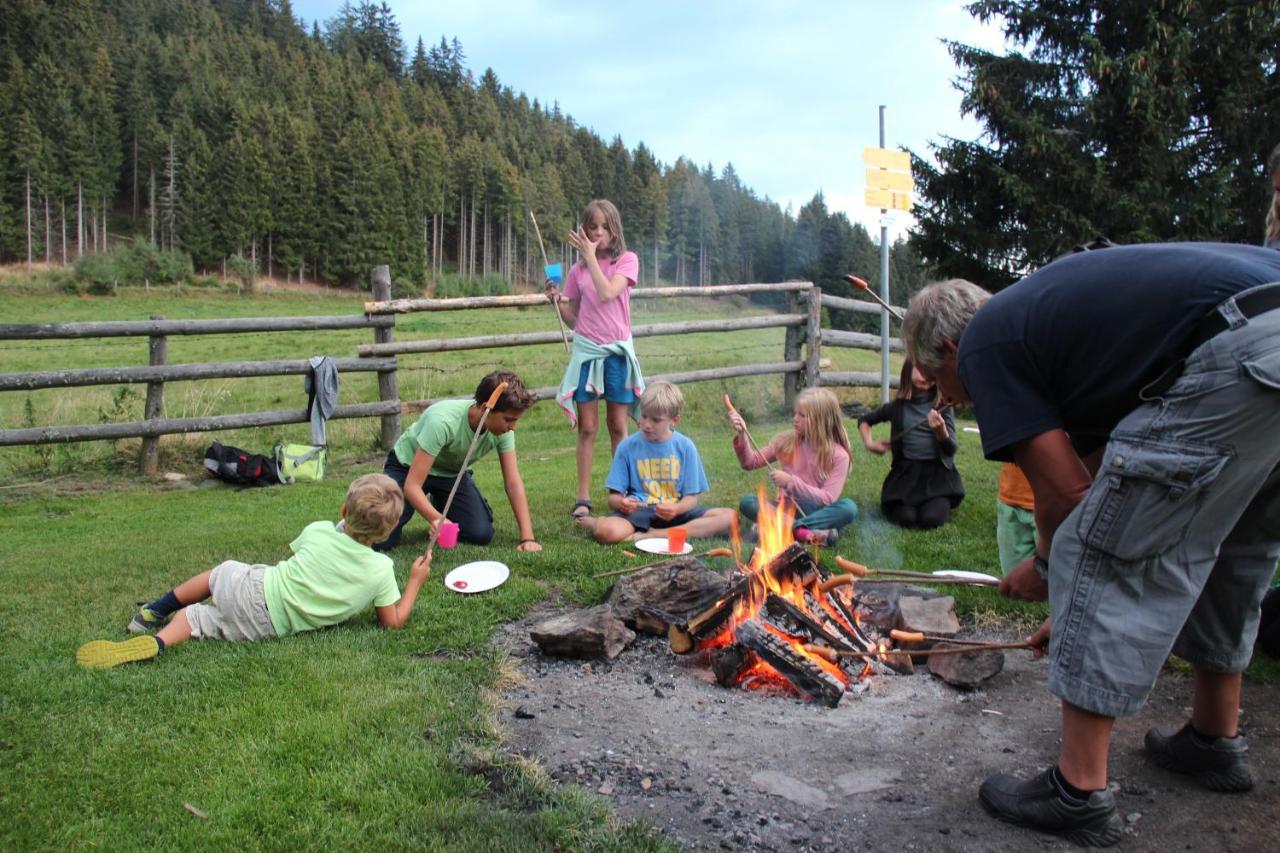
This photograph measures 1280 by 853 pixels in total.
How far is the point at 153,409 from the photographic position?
852 centimetres

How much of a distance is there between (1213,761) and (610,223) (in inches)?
189

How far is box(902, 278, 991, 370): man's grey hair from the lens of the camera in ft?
8.32

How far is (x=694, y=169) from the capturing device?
23.3 metres

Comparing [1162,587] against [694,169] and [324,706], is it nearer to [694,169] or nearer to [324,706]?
[324,706]

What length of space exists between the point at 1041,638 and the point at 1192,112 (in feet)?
42.1

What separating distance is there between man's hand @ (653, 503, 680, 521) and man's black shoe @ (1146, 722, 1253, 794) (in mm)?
3264

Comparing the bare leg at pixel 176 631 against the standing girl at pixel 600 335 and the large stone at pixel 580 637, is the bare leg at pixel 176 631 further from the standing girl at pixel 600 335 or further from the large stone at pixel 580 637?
the standing girl at pixel 600 335

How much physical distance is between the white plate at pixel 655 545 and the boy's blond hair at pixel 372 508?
66.3 inches

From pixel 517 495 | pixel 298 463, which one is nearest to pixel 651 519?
pixel 517 495

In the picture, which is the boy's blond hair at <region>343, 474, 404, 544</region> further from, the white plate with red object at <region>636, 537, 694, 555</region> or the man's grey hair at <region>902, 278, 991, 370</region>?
the man's grey hair at <region>902, 278, 991, 370</region>

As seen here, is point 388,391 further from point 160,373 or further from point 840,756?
point 840,756

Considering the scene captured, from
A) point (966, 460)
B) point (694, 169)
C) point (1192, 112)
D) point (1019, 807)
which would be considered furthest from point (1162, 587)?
point (694, 169)

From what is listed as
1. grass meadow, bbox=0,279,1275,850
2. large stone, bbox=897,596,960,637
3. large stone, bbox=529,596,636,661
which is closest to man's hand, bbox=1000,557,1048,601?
large stone, bbox=897,596,960,637

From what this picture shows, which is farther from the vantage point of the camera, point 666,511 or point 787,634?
point 666,511
